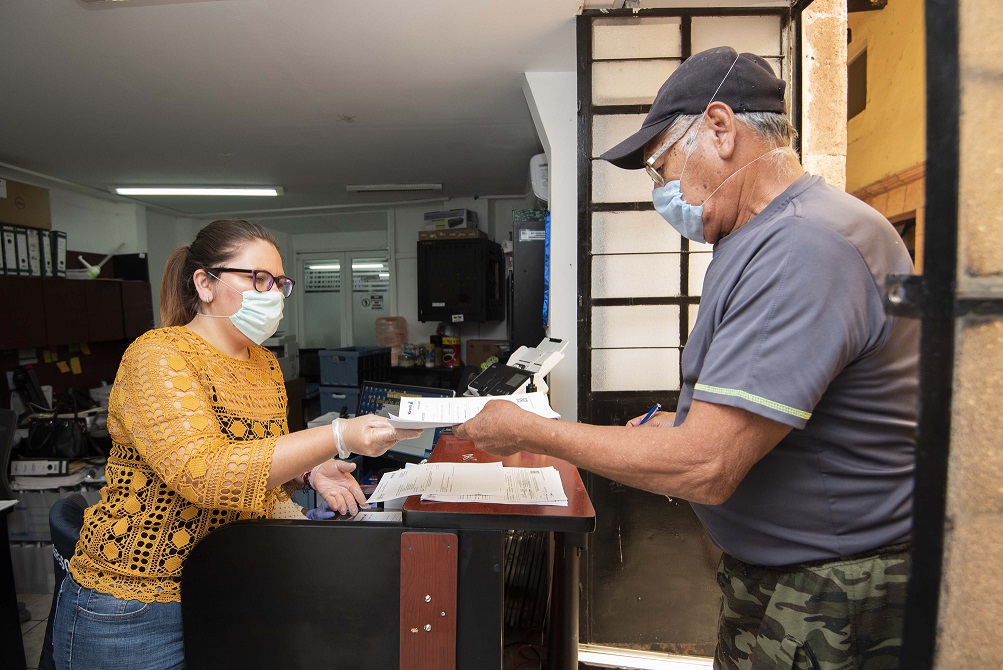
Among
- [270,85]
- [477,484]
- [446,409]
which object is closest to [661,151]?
[446,409]

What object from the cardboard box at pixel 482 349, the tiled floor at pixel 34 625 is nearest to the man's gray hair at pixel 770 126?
the tiled floor at pixel 34 625

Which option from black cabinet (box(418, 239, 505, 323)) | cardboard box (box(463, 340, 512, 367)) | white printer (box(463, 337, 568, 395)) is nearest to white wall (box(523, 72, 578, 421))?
white printer (box(463, 337, 568, 395))

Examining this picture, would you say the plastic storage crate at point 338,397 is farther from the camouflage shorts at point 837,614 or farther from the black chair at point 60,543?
the camouflage shorts at point 837,614

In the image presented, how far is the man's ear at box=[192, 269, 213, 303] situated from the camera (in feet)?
4.03

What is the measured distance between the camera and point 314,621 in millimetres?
941

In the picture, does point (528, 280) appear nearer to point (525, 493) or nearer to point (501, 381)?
point (501, 381)

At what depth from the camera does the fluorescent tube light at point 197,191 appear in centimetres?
484

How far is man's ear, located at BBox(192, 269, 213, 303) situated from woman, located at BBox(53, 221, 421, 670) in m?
0.09

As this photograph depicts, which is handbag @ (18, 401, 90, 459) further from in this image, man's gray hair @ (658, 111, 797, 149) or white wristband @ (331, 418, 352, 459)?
man's gray hair @ (658, 111, 797, 149)

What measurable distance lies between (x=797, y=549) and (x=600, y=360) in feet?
4.65

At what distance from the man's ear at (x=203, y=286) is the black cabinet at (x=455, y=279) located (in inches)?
142

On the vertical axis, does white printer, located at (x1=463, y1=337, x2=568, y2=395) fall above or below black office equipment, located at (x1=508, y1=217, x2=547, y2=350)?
below

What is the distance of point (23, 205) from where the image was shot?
376cm

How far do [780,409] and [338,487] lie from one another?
1104 millimetres
